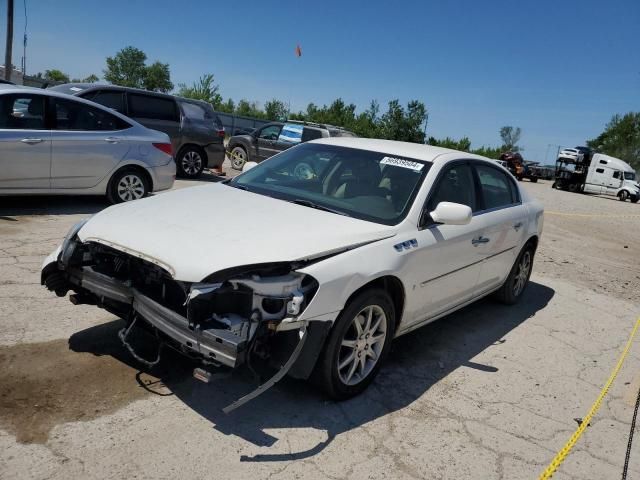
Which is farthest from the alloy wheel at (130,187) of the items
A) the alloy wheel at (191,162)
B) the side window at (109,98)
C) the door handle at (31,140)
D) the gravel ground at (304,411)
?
the alloy wheel at (191,162)

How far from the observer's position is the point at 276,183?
4566mm

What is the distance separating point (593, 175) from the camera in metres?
36.3

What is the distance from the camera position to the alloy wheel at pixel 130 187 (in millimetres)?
7992

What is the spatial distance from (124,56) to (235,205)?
98.3 metres

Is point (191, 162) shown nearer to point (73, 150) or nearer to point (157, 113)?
point (157, 113)

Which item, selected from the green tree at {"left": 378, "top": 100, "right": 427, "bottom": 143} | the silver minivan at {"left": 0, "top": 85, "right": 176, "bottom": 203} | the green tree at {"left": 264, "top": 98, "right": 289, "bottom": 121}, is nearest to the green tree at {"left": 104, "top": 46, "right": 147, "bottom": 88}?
the green tree at {"left": 264, "top": 98, "right": 289, "bottom": 121}

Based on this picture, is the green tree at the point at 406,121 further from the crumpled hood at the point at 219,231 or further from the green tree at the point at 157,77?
the green tree at the point at 157,77

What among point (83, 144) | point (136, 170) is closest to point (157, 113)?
point (136, 170)

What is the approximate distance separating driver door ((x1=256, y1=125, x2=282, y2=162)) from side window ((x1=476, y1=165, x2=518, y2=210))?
10.0 m

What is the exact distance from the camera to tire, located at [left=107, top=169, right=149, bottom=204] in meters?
7.91

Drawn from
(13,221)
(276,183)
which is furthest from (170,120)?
(276,183)

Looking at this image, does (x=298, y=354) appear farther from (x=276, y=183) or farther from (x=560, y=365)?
(x=560, y=365)

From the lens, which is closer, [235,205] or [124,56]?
[235,205]

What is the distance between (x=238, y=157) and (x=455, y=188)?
12345 mm
